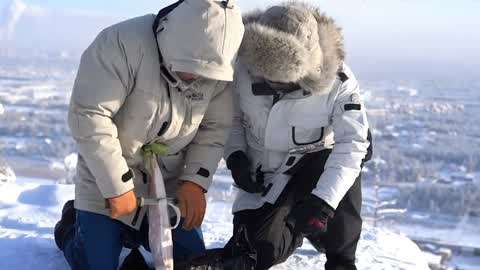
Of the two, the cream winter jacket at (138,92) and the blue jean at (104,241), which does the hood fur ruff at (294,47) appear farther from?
the blue jean at (104,241)

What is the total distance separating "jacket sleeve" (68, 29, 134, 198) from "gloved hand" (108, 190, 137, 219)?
3 cm

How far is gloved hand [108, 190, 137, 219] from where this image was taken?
2.21 meters

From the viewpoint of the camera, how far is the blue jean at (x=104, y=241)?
7.88ft

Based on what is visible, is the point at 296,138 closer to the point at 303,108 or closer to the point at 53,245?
the point at 303,108

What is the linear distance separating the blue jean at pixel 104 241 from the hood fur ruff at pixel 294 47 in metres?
0.88

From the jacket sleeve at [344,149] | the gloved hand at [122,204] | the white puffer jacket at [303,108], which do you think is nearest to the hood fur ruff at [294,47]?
the white puffer jacket at [303,108]

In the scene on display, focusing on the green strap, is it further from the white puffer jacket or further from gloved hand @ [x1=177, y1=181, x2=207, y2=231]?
the white puffer jacket

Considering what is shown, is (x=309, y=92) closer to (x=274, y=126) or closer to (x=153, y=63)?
(x=274, y=126)

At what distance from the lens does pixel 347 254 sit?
2.66m

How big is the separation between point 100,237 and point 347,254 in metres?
1.19

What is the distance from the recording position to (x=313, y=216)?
244cm

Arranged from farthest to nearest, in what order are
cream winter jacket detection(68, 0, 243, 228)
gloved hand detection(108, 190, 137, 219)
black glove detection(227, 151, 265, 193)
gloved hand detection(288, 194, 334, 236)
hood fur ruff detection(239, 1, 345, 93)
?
black glove detection(227, 151, 265, 193), gloved hand detection(288, 194, 334, 236), hood fur ruff detection(239, 1, 345, 93), gloved hand detection(108, 190, 137, 219), cream winter jacket detection(68, 0, 243, 228)

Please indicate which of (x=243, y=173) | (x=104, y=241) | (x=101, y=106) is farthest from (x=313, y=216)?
(x=101, y=106)

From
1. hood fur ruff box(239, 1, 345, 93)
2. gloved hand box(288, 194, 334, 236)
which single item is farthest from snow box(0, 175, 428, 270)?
hood fur ruff box(239, 1, 345, 93)
